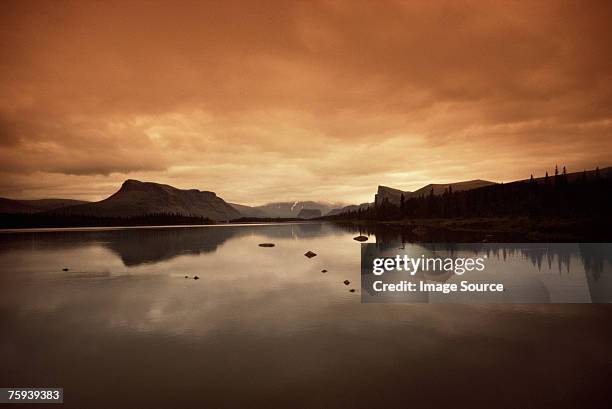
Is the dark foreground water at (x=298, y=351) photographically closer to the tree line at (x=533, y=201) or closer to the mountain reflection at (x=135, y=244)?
the mountain reflection at (x=135, y=244)

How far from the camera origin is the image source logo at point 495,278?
26141mm

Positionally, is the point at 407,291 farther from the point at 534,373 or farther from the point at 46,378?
the point at 46,378

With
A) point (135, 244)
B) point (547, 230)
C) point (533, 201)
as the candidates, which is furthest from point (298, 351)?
point (533, 201)

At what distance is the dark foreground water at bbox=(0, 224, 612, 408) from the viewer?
1212 centimetres

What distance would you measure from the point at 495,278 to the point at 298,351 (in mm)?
25830

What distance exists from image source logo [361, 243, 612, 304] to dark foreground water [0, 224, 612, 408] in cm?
255

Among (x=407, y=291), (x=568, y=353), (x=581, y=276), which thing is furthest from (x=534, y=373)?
(x=581, y=276)

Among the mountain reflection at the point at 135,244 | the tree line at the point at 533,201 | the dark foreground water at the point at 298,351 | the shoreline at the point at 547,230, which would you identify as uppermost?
the tree line at the point at 533,201

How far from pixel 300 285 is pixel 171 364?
61.3 feet

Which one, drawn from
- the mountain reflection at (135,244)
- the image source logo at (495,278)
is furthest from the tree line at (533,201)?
the mountain reflection at (135,244)

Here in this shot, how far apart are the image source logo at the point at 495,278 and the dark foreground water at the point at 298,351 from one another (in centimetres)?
255

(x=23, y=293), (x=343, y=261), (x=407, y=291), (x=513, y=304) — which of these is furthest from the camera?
(x=343, y=261)

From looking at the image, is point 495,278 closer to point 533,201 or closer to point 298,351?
point 298,351

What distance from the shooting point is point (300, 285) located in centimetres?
3262
